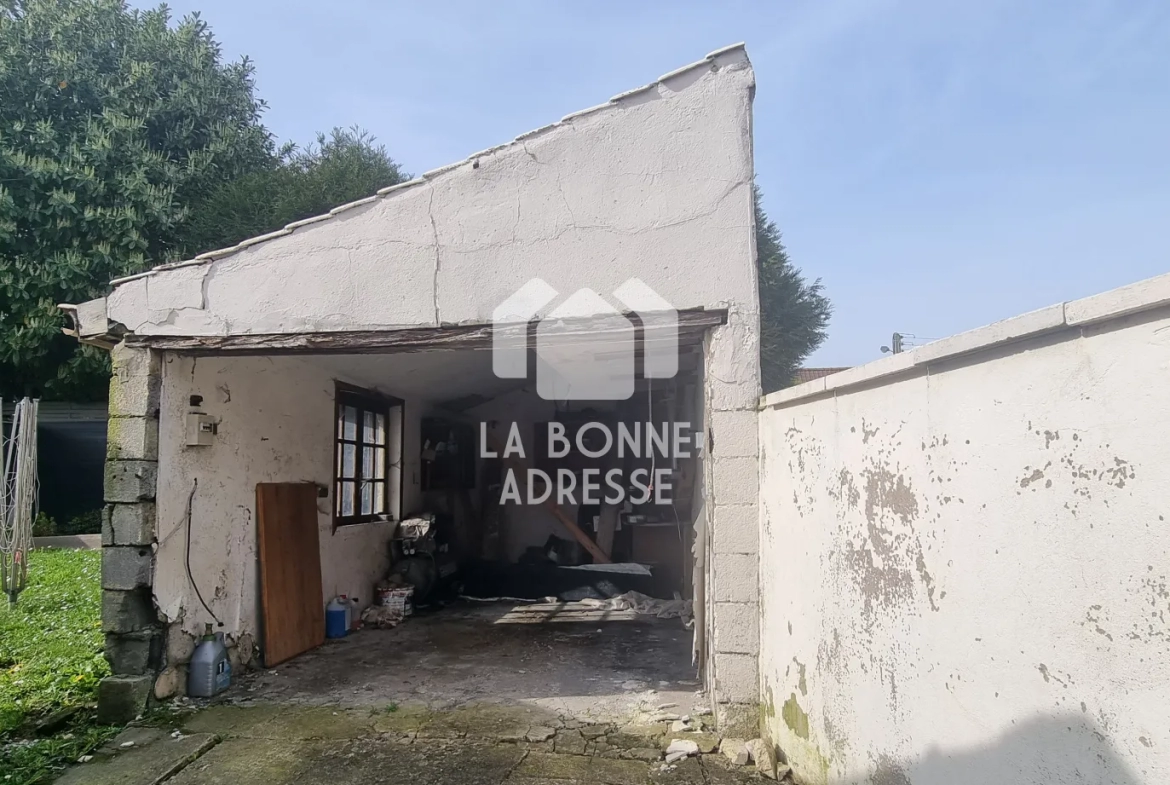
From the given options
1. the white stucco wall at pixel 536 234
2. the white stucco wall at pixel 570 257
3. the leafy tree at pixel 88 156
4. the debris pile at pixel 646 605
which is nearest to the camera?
the white stucco wall at pixel 570 257

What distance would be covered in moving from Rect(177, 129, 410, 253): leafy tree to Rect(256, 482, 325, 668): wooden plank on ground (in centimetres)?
617

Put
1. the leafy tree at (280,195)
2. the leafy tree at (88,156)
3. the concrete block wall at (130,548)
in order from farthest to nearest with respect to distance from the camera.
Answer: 1. the leafy tree at (280,195)
2. the leafy tree at (88,156)
3. the concrete block wall at (130,548)

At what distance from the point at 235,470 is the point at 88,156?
7722 mm

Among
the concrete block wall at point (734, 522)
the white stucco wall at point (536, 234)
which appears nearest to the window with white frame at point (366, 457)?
the white stucco wall at point (536, 234)

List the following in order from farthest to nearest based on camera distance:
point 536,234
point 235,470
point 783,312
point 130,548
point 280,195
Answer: point 783,312, point 280,195, point 235,470, point 130,548, point 536,234

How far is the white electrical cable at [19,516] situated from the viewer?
655 cm

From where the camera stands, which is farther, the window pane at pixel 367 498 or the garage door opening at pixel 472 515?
the window pane at pixel 367 498

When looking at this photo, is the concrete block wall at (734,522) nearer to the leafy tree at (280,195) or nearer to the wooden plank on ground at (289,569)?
the wooden plank on ground at (289,569)

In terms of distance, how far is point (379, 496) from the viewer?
7965 millimetres

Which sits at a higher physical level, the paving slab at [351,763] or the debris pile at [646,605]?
the paving slab at [351,763]

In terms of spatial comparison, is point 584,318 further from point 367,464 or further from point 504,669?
point 367,464

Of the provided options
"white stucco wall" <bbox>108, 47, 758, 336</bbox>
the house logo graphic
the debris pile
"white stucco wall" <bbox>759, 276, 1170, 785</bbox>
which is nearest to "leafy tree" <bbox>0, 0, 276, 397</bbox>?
"white stucco wall" <bbox>108, 47, 758, 336</bbox>

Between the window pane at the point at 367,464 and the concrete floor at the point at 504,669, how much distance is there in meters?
1.63

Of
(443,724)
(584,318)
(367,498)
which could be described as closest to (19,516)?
(367,498)
